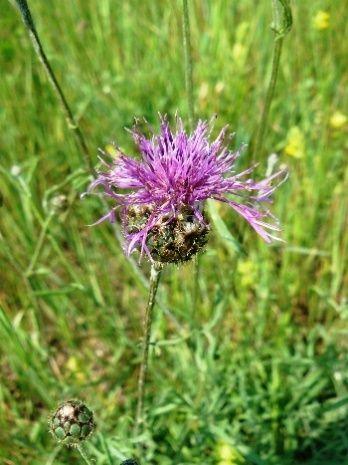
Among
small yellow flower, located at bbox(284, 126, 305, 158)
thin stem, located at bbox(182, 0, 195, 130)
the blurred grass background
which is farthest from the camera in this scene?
small yellow flower, located at bbox(284, 126, 305, 158)

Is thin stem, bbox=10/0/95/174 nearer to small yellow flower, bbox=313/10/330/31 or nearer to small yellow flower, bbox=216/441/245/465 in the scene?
small yellow flower, bbox=216/441/245/465

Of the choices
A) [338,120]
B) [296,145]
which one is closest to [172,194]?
[296,145]

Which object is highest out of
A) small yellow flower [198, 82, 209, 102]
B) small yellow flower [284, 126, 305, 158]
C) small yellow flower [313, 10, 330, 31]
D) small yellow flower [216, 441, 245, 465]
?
small yellow flower [313, 10, 330, 31]

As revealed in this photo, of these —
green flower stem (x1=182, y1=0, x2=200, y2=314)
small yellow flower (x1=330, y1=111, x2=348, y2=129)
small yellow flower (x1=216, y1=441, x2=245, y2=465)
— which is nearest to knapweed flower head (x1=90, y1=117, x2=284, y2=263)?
green flower stem (x1=182, y1=0, x2=200, y2=314)

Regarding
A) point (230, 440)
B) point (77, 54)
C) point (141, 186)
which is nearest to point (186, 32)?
point (141, 186)

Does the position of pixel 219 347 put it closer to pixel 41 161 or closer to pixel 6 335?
pixel 6 335

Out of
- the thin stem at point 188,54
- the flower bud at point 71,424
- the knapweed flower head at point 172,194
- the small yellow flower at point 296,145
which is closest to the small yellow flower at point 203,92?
the small yellow flower at point 296,145

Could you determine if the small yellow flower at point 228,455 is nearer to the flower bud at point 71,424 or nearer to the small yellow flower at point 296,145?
the flower bud at point 71,424
